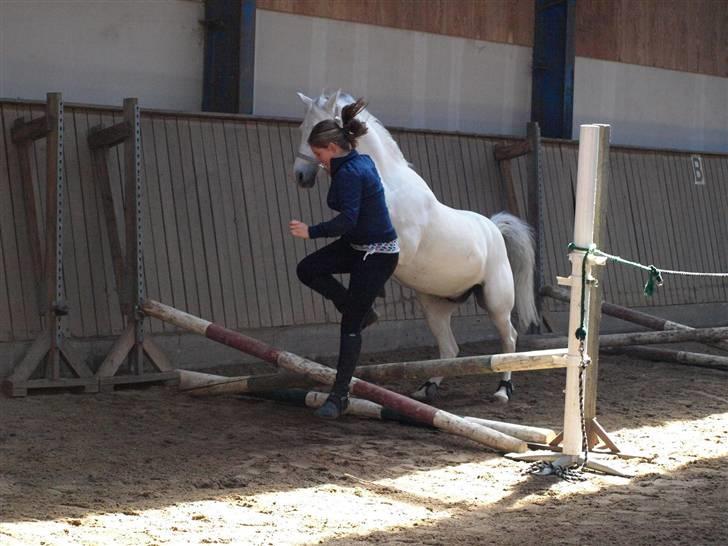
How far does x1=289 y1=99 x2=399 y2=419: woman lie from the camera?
6.56 meters

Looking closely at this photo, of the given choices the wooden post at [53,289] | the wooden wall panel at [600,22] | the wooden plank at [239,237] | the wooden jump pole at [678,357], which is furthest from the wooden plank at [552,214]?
the wooden post at [53,289]

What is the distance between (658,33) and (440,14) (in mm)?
3970

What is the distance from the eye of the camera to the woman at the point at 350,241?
6.56 meters

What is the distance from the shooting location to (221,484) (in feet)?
18.5

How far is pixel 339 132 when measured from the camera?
6605 mm

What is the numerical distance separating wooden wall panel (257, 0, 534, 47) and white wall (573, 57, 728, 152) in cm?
125

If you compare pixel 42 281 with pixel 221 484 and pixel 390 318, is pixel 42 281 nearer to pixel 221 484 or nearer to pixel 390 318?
pixel 221 484

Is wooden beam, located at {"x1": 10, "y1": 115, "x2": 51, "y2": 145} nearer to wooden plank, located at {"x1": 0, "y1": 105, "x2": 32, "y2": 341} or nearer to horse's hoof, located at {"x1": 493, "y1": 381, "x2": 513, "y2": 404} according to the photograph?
wooden plank, located at {"x1": 0, "y1": 105, "x2": 32, "y2": 341}

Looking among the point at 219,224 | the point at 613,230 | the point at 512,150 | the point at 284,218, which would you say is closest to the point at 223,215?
the point at 219,224

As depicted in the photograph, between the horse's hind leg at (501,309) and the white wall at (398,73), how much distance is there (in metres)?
3.40

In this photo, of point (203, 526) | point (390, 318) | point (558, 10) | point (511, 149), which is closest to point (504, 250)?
point (390, 318)

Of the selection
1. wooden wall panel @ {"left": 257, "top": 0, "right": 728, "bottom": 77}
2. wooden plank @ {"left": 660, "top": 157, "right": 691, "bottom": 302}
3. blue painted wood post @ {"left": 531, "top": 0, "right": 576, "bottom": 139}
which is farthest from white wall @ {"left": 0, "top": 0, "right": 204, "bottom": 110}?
wooden plank @ {"left": 660, "top": 157, "right": 691, "bottom": 302}

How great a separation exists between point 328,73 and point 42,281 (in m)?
4.44

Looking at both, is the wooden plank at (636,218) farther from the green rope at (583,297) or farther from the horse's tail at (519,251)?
the green rope at (583,297)
